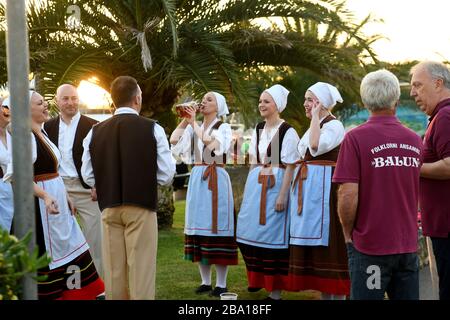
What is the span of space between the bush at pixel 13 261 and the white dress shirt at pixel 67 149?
155 inches

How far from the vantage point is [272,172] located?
6668 millimetres

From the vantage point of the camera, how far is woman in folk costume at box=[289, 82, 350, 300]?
6.10m

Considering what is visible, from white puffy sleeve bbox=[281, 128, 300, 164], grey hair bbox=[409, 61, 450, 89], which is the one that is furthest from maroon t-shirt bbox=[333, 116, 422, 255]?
white puffy sleeve bbox=[281, 128, 300, 164]

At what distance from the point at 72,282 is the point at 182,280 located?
2.02 m

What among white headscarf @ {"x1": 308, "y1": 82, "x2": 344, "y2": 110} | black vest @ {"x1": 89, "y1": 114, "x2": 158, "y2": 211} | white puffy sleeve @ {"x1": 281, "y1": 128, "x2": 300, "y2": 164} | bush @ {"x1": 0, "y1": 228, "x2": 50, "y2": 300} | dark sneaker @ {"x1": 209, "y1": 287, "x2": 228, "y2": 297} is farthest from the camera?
dark sneaker @ {"x1": 209, "y1": 287, "x2": 228, "y2": 297}

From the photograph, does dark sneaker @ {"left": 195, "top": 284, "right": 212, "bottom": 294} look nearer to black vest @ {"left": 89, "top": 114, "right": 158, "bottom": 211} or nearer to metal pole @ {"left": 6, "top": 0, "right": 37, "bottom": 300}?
black vest @ {"left": 89, "top": 114, "right": 158, "bottom": 211}

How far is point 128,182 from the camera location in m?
4.96

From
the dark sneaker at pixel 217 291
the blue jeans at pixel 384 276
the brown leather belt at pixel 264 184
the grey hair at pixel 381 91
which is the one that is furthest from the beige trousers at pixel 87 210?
the grey hair at pixel 381 91

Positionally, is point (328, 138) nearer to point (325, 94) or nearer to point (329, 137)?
point (329, 137)

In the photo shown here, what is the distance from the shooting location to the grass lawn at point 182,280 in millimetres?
6969

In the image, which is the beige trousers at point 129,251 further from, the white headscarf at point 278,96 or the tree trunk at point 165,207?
the tree trunk at point 165,207

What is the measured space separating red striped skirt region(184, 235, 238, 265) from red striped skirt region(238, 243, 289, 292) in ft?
1.02
